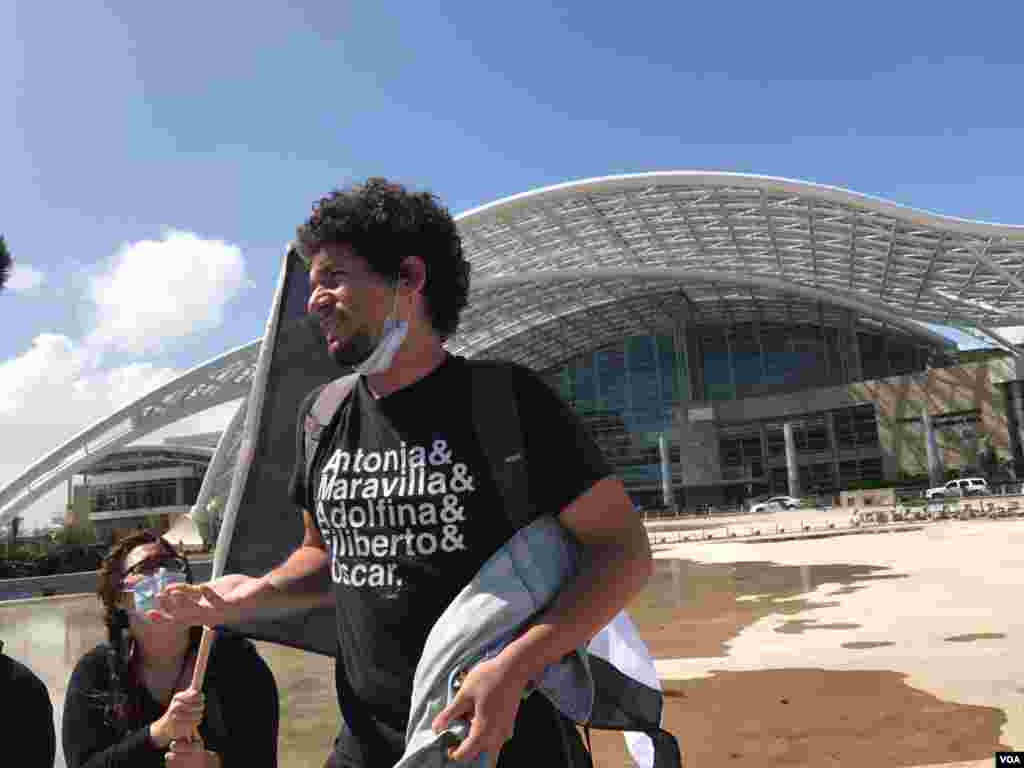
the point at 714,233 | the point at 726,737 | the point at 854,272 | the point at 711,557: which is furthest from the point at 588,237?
the point at 726,737

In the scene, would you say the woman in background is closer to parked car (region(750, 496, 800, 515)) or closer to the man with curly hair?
the man with curly hair

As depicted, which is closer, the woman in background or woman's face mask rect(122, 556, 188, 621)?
woman's face mask rect(122, 556, 188, 621)

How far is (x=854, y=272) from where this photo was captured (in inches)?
1674

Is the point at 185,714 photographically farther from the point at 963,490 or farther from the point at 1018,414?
the point at 1018,414

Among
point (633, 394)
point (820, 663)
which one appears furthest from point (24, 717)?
point (633, 394)

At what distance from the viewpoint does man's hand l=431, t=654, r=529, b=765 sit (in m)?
1.18

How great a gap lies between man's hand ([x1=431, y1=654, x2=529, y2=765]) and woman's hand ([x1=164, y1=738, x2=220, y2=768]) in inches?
30.3

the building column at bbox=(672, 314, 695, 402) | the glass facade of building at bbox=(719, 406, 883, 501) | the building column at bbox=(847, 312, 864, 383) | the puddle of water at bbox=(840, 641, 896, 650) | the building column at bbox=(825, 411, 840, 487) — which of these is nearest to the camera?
the puddle of water at bbox=(840, 641, 896, 650)

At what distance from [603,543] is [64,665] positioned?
36.8 ft

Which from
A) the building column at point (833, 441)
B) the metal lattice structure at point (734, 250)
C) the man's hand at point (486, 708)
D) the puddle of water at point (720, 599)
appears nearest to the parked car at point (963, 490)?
the metal lattice structure at point (734, 250)

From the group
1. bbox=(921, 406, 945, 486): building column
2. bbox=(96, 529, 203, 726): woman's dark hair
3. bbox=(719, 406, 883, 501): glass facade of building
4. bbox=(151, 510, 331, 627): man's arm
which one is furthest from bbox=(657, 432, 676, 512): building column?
bbox=(151, 510, 331, 627): man's arm

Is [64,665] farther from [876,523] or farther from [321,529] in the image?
[876,523]

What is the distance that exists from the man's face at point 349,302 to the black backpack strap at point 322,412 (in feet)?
0.63

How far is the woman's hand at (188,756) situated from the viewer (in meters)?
1.64
